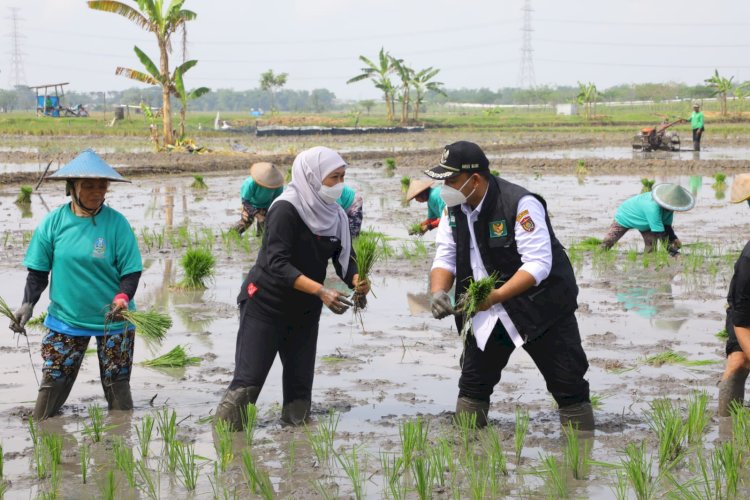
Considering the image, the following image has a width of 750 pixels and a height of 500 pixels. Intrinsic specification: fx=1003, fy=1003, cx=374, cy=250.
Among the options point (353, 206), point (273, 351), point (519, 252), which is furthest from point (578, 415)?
point (353, 206)

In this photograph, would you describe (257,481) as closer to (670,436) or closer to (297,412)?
(297,412)

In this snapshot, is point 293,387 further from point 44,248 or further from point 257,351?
point 44,248

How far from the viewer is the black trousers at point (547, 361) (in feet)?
15.2

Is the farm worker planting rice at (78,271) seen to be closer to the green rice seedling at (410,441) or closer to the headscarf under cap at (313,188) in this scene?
the headscarf under cap at (313,188)

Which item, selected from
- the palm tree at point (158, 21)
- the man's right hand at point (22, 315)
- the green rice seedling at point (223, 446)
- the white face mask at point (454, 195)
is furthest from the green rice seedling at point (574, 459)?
the palm tree at point (158, 21)

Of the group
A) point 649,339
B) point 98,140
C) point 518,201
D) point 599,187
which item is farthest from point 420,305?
point 98,140

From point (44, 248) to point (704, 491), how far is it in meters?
3.25

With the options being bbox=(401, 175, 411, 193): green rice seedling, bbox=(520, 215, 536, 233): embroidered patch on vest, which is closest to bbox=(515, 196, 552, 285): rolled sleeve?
bbox=(520, 215, 536, 233): embroidered patch on vest

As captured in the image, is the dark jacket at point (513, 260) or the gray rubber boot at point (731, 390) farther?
the gray rubber boot at point (731, 390)

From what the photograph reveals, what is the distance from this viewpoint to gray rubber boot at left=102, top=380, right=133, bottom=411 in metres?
5.22

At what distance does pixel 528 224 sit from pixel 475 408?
1.00m

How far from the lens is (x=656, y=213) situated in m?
9.78

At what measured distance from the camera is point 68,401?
5.54 metres

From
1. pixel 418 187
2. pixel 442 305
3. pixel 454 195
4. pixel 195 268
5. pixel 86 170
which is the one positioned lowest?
pixel 195 268
